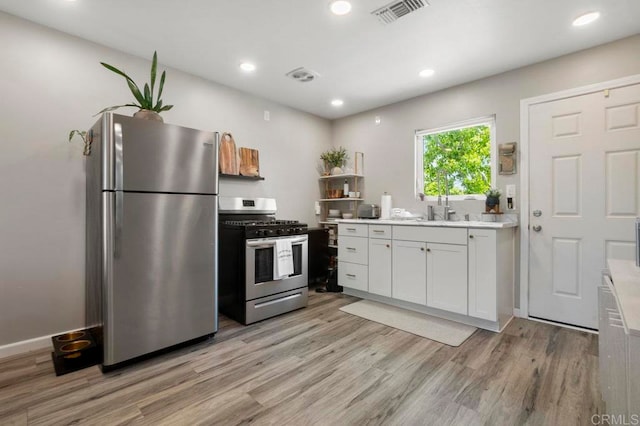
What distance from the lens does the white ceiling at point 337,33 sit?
2.12m

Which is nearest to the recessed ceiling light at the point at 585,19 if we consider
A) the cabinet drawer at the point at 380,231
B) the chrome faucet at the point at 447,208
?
the chrome faucet at the point at 447,208

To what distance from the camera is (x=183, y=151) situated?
7.36ft

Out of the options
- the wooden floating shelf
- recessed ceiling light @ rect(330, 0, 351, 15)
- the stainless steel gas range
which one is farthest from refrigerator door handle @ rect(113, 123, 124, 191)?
recessed ceiling light @ rect(330, 0, 351, 15)

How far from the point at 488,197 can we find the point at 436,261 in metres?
0.87

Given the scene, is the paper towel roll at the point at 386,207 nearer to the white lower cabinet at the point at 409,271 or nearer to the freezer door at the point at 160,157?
the white lower cabinet at the point at 409,271

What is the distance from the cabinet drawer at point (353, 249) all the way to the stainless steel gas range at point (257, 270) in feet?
2.16

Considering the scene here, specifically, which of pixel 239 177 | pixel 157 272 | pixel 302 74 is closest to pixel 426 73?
pixel 302 74

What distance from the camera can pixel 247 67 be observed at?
303cm

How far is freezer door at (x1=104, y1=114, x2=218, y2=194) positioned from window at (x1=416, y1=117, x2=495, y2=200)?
8.48 ft

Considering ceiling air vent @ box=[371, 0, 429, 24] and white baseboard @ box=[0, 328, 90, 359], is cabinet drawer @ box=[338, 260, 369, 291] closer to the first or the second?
ceiling air vent @ box=[371, 0, 429, 24]

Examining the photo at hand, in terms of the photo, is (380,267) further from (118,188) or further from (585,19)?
(585,19)

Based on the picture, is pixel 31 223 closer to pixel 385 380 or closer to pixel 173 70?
pixel 173 70

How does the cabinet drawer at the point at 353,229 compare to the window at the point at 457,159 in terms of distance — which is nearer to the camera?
the window at the point at 457,159

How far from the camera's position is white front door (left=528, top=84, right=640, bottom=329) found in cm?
245
